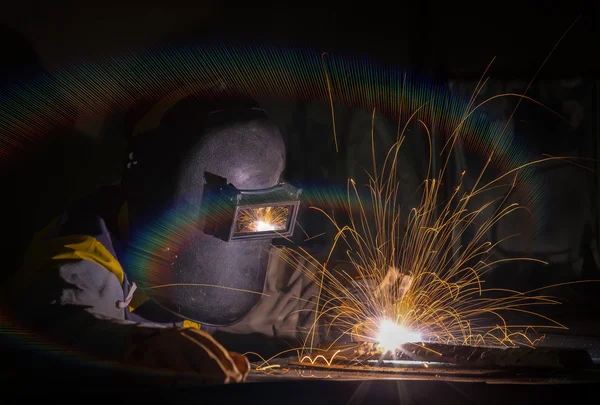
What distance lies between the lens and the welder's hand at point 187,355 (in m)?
1.56

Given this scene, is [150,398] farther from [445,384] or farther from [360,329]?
[360,329]

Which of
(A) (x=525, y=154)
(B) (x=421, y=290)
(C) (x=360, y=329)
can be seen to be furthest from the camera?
(A) (x=525, y=154)

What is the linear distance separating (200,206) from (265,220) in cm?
24

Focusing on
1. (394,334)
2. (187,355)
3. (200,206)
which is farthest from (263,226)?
(187,355)

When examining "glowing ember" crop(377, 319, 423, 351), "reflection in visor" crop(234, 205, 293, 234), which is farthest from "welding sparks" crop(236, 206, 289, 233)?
"glowing ember" crop(377, 319, 423, 351)

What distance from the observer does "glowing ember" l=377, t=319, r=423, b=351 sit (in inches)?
A: 94.0

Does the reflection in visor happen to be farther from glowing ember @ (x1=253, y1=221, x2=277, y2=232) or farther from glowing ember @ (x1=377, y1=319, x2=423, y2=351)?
glowing ember @ (x1=377, y1=319, x2=423, y2=351)

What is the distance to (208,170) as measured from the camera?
223 centimetres

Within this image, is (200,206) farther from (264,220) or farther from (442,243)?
(442,243)

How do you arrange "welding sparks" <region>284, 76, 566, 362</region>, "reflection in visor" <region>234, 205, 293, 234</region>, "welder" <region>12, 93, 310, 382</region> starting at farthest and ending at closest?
"welding sparks" <region>284, 76, 566, 362</region>
"reflection in visor" <region>234, 205, 293, 234</region>
"welder" <region>12, 93, 310, 382</region>

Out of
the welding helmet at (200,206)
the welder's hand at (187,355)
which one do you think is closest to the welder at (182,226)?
the welding helmet at (200,206)

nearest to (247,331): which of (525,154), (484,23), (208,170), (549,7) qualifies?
(208,170)

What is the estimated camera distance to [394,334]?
7.98 feet

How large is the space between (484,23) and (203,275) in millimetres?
2345
